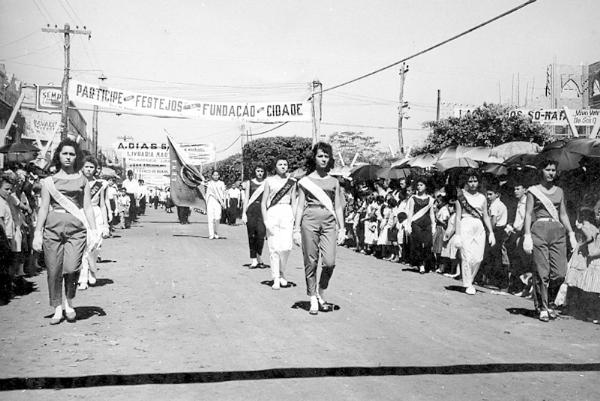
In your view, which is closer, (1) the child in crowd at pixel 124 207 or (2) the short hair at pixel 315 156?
(2) the short hair at pixel 315 156

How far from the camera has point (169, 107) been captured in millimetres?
22906

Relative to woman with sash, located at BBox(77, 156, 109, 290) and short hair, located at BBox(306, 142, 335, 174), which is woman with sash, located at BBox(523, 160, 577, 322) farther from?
woman with sash, located at BBox(77, 156, 109, 290)

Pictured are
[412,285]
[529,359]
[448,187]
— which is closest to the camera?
[529,359]

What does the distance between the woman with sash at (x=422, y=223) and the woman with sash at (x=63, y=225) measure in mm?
7263

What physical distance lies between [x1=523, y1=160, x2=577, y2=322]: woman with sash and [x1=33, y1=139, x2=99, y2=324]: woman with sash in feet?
16.2

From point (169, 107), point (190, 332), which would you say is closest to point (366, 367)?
point (190, 332)

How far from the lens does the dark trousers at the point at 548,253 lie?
7.62m

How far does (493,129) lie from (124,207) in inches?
613

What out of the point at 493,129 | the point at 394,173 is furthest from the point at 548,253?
the point at 493,129

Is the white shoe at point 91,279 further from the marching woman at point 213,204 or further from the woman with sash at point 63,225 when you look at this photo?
the marching woman at point 213,204

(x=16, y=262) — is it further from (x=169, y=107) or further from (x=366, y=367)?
(x=169, y=107)

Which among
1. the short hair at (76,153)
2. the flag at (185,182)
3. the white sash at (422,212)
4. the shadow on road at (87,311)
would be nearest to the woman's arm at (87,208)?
the short hair at (76,153)

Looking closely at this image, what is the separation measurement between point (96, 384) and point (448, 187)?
10500 mm

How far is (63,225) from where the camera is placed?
22.3 feet
